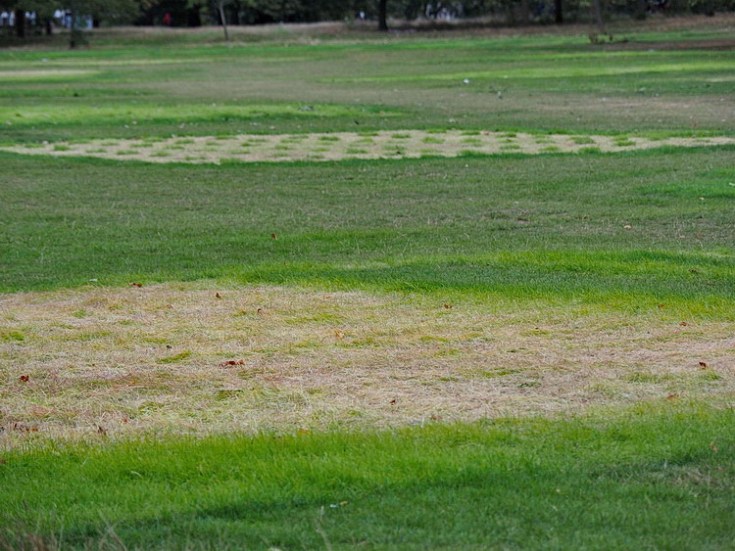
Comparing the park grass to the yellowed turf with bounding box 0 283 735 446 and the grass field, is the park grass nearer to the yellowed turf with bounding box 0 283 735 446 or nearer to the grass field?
the grass field

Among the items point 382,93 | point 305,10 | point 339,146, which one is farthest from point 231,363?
point 305,10

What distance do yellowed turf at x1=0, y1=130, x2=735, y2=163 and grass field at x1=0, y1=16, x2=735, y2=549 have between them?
13 centimetres

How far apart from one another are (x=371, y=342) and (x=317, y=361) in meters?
0.57

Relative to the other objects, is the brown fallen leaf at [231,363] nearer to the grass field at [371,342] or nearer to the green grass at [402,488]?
the grass field at [371,342]

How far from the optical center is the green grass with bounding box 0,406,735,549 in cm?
507

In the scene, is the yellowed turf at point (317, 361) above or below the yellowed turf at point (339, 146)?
above

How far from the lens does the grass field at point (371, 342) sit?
542cm

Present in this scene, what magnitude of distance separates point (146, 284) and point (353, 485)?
221 inches

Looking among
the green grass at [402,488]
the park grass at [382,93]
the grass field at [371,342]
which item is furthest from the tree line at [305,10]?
the green grass at [402,488]

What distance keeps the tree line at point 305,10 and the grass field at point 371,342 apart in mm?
69994

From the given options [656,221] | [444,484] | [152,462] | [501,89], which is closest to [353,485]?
[444,484]

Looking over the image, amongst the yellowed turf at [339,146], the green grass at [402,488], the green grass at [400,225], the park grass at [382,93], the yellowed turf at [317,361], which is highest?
the green grass at [402,488]

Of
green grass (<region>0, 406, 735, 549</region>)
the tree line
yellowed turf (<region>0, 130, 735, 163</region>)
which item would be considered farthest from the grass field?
the tree line

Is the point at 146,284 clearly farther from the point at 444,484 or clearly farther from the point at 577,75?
the point at 577,75
